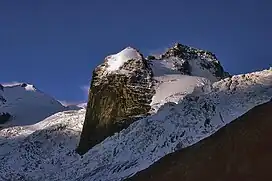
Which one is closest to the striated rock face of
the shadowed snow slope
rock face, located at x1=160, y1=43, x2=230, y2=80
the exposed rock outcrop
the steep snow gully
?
the steep snow gully

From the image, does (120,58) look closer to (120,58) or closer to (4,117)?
(120,58)

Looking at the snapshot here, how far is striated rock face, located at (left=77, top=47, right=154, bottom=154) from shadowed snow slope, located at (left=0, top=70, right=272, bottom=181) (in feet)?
16.2

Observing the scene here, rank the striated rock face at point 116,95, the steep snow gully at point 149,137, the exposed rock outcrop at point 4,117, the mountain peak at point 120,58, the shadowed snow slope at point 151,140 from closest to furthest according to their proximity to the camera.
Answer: the shadowed snow slope at point 151,140, the steep snow gully at point 149,137, the striated rock face at point 116,95, the mountain peak at point 120,58, the exposed rock outcrop at point 4,117

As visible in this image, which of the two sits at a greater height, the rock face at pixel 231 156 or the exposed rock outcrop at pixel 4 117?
the exposed rock outcrop at pixel 4 117

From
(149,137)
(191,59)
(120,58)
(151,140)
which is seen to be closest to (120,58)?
(120,58)

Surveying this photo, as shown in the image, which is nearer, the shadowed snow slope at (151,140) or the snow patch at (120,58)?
the shadowed snow slope at (151,140)

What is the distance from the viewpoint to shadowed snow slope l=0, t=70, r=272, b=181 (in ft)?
240

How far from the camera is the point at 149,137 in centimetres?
8000

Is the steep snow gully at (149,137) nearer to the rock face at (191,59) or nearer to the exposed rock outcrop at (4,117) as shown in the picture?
the rock face at (191,59)

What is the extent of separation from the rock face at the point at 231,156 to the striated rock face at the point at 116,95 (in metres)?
60.8

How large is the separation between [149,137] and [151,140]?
3.48 ft

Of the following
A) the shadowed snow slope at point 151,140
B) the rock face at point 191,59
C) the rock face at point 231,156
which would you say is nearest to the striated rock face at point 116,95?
the shadowed snow slope at point 151,140

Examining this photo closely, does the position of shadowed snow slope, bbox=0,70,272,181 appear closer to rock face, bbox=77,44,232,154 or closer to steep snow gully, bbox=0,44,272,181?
steep snow gully, bbox=0,44,272,181

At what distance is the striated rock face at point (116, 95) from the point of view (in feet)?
337
